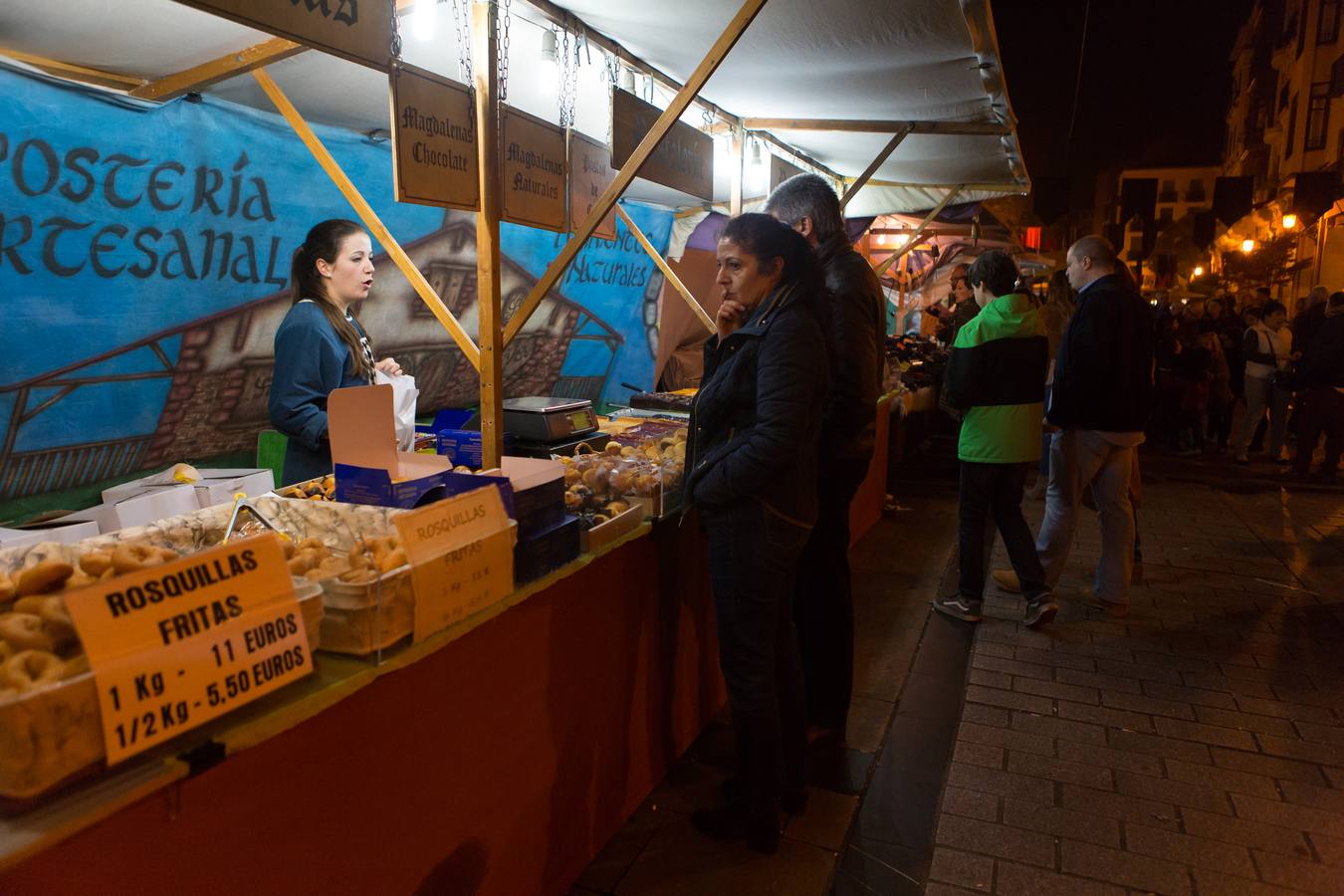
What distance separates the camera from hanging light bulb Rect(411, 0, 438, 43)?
3.05 meters

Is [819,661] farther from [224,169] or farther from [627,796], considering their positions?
[224,169]

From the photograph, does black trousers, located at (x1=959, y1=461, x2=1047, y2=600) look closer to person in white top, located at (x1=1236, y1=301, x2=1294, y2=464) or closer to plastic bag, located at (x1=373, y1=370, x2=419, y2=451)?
plastic bag, located at (x1=373, y1=370, x2=419, y2=451)

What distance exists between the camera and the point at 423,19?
3215mm

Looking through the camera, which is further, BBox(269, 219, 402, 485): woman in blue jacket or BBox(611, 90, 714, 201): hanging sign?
BBox(611, 90, 714, 201): hanging sign

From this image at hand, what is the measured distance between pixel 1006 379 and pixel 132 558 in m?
4.17

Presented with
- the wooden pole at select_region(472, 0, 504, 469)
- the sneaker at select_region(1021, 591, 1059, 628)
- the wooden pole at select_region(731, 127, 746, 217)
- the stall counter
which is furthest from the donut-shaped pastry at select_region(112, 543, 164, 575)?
the wooden pole at select_region(731, 127, 746, 217)

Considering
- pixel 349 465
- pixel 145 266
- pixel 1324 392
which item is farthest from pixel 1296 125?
pixel 349 465

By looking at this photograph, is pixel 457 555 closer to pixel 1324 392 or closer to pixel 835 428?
pixel 835 428

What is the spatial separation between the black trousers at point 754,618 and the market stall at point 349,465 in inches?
14.8

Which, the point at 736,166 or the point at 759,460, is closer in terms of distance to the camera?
the point at 759,460

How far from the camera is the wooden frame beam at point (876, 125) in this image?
19.6ft

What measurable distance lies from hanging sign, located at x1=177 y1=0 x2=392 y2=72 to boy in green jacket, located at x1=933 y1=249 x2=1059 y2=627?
3382 millimetres

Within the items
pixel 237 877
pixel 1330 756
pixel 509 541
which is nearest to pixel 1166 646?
pixel 1330 756

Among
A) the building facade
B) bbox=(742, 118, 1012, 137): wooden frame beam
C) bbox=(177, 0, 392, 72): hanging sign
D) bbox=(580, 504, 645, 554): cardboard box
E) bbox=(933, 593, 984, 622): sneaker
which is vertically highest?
the building facade
